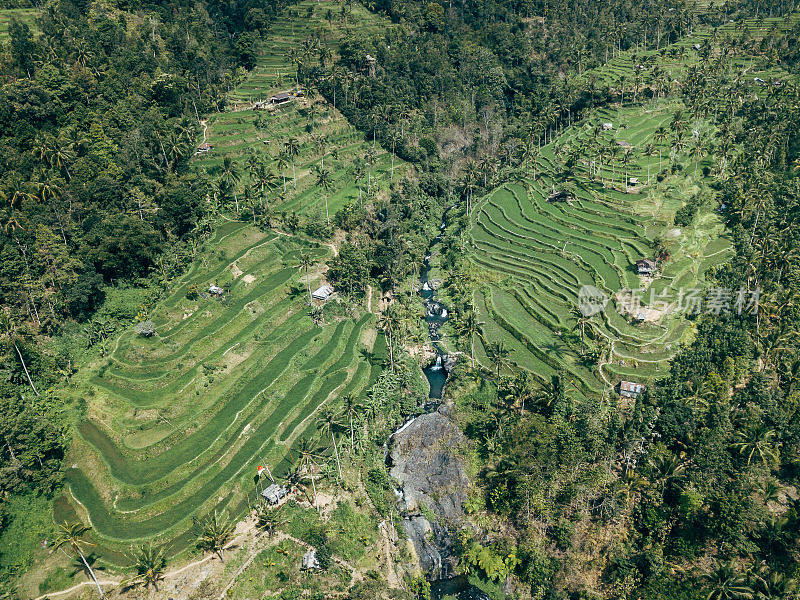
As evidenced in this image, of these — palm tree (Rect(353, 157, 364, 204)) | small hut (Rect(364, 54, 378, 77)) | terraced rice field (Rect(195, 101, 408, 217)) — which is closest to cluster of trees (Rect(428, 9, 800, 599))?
terraced rice field (Rect(195, 101, 408, 217))

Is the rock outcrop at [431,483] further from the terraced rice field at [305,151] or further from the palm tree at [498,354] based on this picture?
the terraced rice field at [305,151]

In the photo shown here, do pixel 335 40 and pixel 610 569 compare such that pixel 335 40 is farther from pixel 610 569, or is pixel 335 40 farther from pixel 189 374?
pixel 610 569

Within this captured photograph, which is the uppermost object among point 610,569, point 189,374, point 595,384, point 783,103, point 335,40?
point 335,40

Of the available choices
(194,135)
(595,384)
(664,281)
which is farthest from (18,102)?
(664,281)

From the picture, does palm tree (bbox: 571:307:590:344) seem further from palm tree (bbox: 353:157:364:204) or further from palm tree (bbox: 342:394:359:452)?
palm tree (bbox: 353:157:364:204)

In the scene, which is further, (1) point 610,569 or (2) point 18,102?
(2) point 18,102
